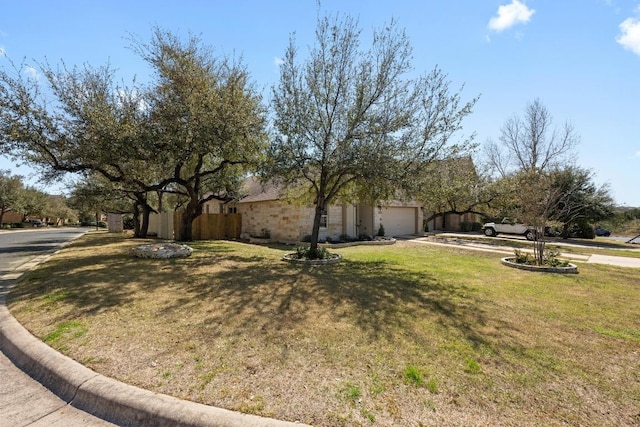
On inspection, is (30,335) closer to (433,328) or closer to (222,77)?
(433,328)

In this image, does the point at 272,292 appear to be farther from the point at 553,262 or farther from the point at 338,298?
the point at 553,262

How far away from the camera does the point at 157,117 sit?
36.8 ft

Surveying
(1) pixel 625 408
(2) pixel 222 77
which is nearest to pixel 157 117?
(2) pixel 222 77

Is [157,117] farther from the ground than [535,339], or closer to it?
farther from the ground

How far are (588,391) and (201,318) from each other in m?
4.63

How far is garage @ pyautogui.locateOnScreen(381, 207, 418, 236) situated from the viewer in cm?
2250

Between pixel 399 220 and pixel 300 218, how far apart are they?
350 inches

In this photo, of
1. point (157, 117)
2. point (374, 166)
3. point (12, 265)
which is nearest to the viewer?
point (374, 166)

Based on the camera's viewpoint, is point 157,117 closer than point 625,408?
No

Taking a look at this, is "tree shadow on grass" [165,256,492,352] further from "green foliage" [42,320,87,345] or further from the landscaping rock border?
the landscaping rock border

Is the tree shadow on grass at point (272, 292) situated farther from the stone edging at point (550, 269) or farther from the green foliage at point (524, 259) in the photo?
the green foliage at point (524, 259)

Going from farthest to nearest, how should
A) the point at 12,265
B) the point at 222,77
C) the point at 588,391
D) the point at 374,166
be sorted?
1. the point at 222,77
2. the point at 12,265
3. the point at 374,166
4. the point at 588,391

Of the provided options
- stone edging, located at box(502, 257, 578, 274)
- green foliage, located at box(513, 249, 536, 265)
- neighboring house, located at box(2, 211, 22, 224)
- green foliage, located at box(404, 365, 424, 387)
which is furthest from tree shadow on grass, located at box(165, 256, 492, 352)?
neighboring house, located at box(2, 211, 22, 224)

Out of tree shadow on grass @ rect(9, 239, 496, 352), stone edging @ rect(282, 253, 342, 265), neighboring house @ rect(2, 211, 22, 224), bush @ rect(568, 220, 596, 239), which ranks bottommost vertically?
tree shadow on grass @ rect(9, 239, 496, 352)
